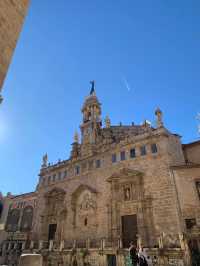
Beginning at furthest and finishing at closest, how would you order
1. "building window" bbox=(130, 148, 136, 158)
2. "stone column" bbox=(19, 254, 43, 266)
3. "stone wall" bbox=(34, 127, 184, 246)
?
"building window" bbox=(130, 148, 136, 158)
"stone wall" bbox=(34, 127, 184, 246)
"stone column" bbox=(19, 254, 43, 266)

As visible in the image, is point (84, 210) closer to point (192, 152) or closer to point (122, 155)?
point (122, 155)

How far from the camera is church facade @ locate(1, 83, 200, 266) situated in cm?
1898

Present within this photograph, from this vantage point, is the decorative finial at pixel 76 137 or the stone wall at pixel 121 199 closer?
the stone wall at pixel 121 199

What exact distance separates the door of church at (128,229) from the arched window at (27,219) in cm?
1788

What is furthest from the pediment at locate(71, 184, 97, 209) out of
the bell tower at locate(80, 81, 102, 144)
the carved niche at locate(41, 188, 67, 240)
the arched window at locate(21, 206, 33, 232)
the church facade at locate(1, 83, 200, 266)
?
the arched window at locate(21, 206, 33, 232)

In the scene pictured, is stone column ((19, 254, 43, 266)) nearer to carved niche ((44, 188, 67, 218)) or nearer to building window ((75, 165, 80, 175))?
carved niche ((44, 188, 67, 218))

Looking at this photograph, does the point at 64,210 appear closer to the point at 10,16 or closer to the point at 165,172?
the point at 165,172

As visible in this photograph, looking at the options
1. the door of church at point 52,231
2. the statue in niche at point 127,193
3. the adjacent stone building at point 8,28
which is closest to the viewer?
the adjacent stone building at point 8,28

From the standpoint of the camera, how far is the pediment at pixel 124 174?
2343 cm

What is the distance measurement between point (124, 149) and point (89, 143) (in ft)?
25.1

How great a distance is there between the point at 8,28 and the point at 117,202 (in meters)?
20.6

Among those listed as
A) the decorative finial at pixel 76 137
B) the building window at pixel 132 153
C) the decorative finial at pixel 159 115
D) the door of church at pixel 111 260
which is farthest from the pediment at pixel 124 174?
the decorative finial at pixel 76 137

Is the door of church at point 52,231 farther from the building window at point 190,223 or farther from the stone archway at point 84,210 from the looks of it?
the building window at point 190,223

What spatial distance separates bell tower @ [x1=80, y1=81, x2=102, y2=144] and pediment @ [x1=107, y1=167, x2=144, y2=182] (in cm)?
819
